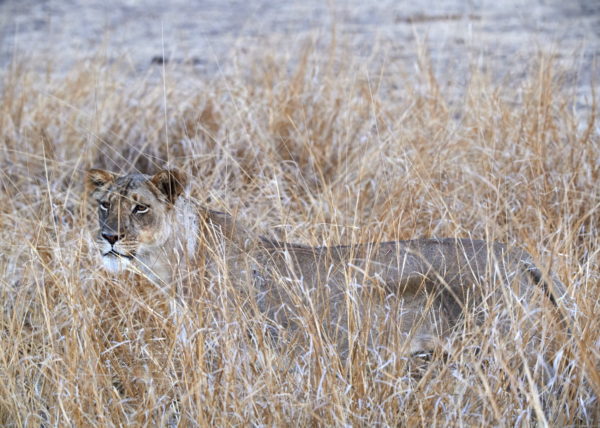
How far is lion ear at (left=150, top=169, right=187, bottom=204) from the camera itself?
3.22m

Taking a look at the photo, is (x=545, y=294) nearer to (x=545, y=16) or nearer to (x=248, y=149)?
(x=248, y=149)

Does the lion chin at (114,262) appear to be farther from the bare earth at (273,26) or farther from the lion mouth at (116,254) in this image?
the bare earth at (273,26)

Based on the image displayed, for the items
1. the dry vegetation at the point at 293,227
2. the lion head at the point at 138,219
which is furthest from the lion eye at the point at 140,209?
the dry vegetation at the point at 293,227

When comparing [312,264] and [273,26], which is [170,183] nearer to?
[312,264]

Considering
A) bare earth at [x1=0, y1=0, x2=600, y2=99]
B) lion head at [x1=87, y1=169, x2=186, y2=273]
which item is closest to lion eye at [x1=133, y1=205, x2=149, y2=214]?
lion head at [x1=87, y1=169, x2=186, y2=273]

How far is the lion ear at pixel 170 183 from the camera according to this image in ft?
10.6

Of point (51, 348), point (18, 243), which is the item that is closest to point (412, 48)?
point (18, 243)

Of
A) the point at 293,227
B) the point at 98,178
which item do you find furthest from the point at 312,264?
the point at 98,178

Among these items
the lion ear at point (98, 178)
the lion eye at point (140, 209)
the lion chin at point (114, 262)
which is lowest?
the lion chin at point (114, 262)

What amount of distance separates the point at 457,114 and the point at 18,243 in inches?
122

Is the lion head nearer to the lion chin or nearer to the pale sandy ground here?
the lion chin

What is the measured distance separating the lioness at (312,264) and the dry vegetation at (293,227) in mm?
102

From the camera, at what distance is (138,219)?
3.24 metres

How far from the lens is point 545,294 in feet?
9.58
